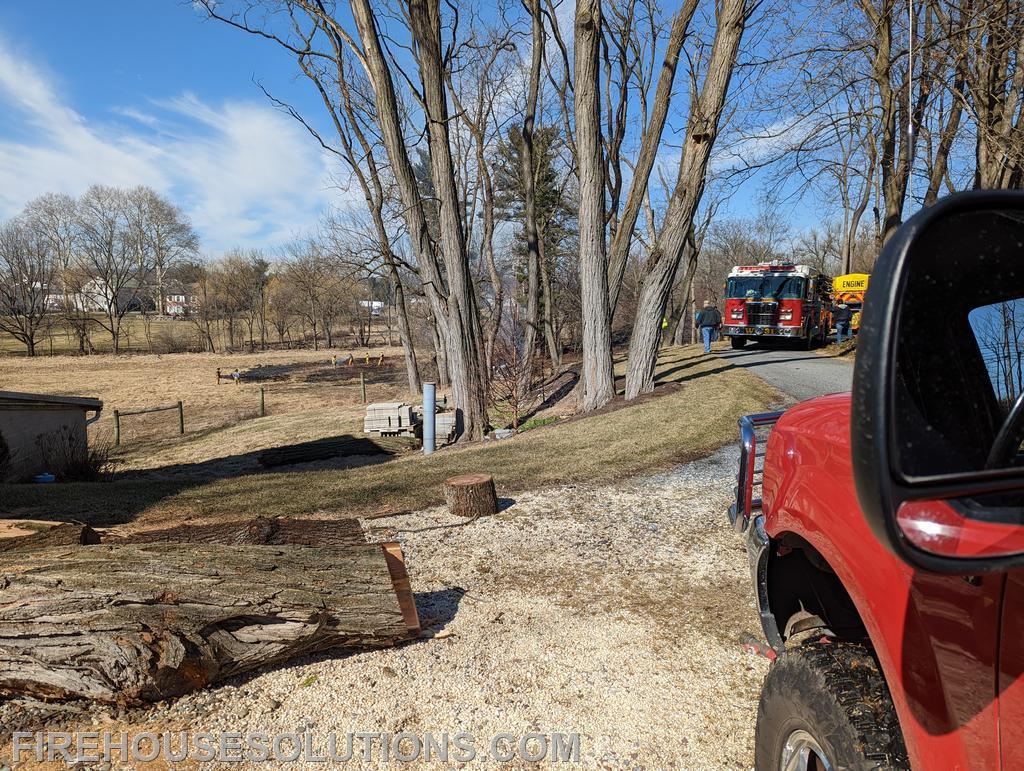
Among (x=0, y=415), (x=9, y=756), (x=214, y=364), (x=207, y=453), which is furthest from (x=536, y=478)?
(x=214, y=364)

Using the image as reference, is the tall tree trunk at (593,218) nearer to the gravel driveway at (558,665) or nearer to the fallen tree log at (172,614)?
the gravel driveway at (558,665)

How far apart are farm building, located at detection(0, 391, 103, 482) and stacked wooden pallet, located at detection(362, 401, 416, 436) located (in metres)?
6.06

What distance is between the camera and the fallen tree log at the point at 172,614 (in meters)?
2.93

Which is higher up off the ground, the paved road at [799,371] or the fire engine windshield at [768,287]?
the fire engine windshield at [768,287]

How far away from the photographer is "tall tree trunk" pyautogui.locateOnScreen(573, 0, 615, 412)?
13016 millimetres

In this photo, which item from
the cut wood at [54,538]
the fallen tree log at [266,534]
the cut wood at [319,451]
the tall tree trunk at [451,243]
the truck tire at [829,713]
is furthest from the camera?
the cut wood at [319,451]

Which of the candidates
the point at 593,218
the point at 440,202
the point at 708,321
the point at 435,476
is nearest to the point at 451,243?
the point at 440,202

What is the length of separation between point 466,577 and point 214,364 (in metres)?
41.0

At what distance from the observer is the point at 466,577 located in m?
5.05

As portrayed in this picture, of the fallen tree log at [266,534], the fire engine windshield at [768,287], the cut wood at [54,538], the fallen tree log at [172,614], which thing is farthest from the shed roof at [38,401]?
the fire engine windshield at [768,287]

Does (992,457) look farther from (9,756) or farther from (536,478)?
(536,478)

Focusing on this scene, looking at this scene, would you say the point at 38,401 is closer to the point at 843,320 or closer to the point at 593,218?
the point at 593,218

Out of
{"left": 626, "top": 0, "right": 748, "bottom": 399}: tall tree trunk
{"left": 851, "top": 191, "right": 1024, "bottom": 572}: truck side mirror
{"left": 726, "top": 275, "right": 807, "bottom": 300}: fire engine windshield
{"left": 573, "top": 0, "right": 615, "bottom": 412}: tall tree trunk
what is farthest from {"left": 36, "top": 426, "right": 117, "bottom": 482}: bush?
{"left": 726, "top": 275, "right": 807, "bottom": 300}: fire engine windshield

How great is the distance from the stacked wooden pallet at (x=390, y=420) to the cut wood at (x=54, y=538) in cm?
1130
